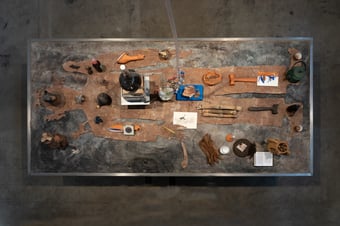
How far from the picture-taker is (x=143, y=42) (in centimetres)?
230

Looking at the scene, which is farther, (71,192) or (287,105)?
(71,192)

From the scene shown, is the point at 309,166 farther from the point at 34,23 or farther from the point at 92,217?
the point at 34,23

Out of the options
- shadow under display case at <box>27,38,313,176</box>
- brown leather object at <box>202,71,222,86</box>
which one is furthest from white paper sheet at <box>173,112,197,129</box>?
brown leather object at <box>202,71,222,86</box>

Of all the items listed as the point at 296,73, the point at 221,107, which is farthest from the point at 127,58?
the point at 296,73

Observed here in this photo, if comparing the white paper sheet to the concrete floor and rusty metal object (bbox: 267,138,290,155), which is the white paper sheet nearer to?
rusty metal object (bbox: 267,138,290,155)

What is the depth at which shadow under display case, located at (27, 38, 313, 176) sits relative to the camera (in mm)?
2266

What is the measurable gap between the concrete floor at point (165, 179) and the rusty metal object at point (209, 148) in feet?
2.02

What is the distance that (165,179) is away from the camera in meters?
2.80

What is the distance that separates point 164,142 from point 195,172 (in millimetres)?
388

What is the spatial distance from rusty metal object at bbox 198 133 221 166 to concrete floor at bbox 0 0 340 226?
2.02 feet

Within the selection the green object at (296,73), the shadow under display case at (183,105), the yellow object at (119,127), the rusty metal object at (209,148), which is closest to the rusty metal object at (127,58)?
the shadow under display case at (183,105)

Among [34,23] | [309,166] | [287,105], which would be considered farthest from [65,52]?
[309,166]

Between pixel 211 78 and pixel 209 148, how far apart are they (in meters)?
0.62

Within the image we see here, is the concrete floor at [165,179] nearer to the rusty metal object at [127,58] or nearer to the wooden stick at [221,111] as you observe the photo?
the rusty metal object at [127,58]
